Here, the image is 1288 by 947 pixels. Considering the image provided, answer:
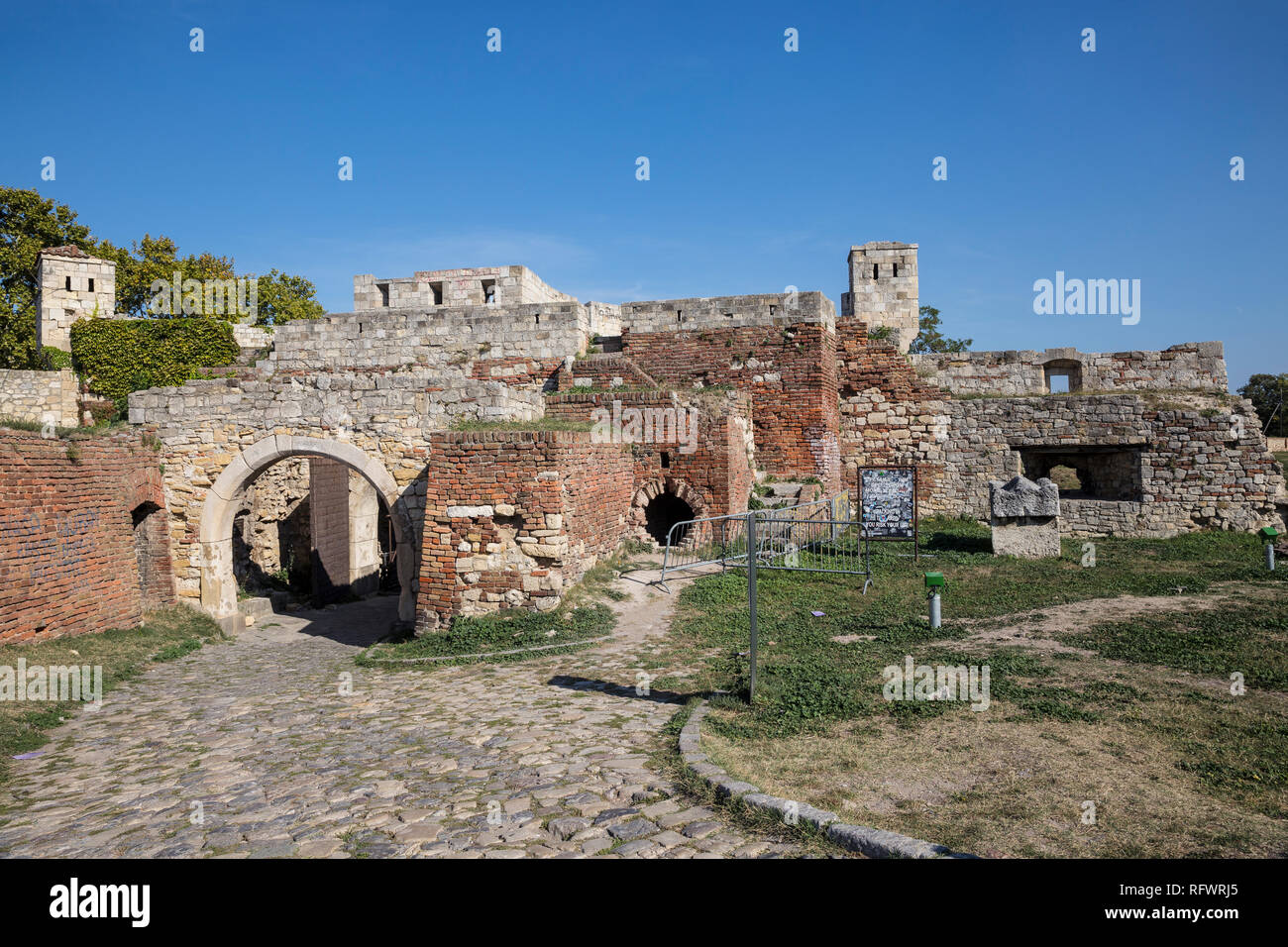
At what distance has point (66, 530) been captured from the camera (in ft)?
32.0

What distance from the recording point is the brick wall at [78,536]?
29.3 ft

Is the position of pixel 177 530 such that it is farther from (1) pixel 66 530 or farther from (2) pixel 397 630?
(2) pixel 397 630

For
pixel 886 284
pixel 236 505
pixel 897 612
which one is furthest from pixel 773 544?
pixel 886 284

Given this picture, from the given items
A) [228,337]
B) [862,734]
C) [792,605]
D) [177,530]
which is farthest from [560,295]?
[862,734]

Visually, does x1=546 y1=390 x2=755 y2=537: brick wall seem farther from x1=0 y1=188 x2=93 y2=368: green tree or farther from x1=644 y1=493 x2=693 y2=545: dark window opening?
x1=0 y1=188 x2=93 y2=368: green tree

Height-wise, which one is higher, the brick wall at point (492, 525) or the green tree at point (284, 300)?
the green tree at point (284, 300)

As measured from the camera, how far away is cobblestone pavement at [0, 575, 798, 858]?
444 centimetres

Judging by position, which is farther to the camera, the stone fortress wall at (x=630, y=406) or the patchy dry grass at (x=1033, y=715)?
the stone fortress wall at (x=630, y=406)

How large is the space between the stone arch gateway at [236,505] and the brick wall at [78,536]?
0.64 metres

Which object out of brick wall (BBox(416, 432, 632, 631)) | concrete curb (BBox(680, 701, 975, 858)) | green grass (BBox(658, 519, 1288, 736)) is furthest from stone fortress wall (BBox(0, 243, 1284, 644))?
concrete curb (BBox(680, 701, 975, 858))

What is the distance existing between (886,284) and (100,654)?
18.5 meters

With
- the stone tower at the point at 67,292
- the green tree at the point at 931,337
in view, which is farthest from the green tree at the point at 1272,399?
the stone tower at the point at 67,292

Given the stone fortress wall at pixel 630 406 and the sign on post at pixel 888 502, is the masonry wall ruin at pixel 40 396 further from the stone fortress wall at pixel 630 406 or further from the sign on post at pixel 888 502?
the sign on post at pixel 888 502
